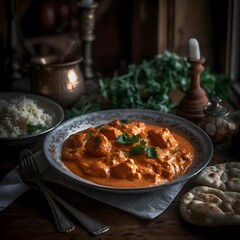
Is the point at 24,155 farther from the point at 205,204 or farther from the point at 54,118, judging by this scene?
the point at 205,204

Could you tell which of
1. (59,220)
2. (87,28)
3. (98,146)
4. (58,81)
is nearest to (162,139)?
(98,146)

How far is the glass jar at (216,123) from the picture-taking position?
5.46 feet

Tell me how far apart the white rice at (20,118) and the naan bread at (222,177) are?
2.00 ft

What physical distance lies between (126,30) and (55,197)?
1.78 m

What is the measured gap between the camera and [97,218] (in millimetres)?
1347

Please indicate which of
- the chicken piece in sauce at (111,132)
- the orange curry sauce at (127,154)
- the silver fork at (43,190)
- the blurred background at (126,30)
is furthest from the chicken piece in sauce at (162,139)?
the blurred background at (126,30)

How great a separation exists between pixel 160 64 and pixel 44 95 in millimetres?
585

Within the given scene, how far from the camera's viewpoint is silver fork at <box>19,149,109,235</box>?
1.29 metres

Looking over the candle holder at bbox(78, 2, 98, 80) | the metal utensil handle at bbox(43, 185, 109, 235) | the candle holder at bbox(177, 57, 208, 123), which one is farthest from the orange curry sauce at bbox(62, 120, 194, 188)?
the candle holder at bbox(78, 2, 98, 80)

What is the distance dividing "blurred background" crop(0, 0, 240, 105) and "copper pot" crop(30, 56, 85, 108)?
1.20 feet

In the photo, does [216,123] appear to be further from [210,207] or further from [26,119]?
[26,119]

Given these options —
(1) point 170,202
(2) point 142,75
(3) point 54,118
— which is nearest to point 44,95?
(3) point 54,118

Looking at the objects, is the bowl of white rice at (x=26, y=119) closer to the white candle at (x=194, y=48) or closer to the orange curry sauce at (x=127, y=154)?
the orange curry sauce at (x=127, y=154)

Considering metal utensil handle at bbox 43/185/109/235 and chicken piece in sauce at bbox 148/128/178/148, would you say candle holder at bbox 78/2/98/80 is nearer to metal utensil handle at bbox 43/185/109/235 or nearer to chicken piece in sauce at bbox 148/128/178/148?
chicken piece in sauce at bbox 148/128/178/148
